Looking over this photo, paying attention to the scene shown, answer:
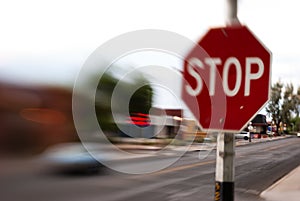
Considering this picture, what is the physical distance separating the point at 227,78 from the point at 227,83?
32mm

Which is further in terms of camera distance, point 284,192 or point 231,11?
point 284,192

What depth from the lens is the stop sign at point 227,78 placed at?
2504 millimetres

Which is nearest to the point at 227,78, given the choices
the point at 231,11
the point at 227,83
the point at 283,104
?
the point at 227,83

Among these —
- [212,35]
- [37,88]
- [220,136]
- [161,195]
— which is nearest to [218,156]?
[220,136]

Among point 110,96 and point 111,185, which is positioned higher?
point 110,96

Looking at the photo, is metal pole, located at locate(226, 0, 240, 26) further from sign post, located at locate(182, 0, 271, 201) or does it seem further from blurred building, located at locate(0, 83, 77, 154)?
blurred building, located at locate(0, 83, 77, 154)

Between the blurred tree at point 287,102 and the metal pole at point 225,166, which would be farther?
the blurred tree at point 287,102

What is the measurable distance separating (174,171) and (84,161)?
343 cm

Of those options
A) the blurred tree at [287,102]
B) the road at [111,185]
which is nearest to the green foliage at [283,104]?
the blurred tree at [287,102]

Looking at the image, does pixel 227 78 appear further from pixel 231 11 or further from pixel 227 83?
pixel 231 11

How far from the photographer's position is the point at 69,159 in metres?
11.6

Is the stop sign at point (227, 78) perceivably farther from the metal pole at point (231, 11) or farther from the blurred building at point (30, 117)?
the blurred building at point (30, 117)

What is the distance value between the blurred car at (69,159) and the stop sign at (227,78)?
9.09 meters

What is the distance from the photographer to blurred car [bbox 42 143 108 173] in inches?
457
